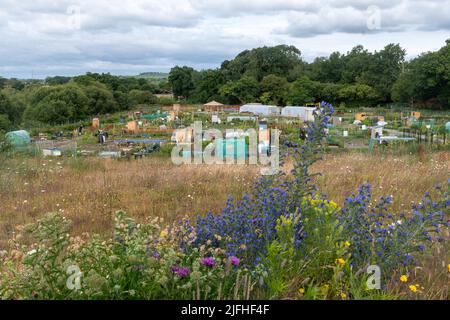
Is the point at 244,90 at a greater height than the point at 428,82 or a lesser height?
lesser

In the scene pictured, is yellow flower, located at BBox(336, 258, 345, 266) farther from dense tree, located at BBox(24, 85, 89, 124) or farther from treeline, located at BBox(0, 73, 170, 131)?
dense tree, located at BBox(24, 85, 89, 124)

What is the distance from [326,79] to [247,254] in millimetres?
66998

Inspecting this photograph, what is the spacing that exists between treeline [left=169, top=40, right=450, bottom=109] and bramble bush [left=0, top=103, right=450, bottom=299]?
5181 centimetres

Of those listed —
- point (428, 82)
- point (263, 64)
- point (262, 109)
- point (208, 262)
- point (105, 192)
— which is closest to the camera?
point (208, 262)

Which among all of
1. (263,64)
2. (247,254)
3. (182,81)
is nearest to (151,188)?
(247,254)

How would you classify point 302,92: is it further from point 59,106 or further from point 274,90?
point 59,106

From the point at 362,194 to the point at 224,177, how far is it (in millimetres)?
3862

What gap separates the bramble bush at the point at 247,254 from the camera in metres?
2.08

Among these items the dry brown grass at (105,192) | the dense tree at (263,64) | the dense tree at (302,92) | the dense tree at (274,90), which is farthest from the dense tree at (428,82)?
the dry brown grass at (105,192)

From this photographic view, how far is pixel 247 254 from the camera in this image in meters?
2.69

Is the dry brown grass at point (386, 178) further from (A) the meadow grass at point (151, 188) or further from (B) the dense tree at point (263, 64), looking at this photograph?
(B) the dense tree at point (263, 64)

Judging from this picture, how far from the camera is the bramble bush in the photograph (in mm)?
2082

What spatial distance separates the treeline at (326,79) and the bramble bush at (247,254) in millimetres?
51810
